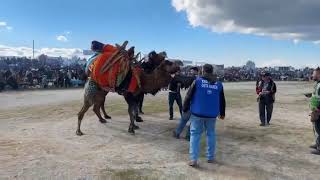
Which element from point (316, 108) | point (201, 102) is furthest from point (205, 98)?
point (316, 108)

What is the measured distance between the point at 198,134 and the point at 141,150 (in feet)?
5.18

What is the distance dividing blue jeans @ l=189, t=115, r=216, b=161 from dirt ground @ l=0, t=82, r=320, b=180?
258mm

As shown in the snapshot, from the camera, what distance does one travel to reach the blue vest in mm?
8273

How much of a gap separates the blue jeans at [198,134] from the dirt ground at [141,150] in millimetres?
258

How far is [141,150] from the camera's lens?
371 inches

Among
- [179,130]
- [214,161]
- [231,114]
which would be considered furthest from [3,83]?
[214,161]

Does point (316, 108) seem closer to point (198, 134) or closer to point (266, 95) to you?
point (198, 134)

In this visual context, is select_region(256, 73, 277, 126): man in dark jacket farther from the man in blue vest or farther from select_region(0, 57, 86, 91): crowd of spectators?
select_region(0, 57, 86, 91): crowd of spectators

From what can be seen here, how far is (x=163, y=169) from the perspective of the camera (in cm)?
802

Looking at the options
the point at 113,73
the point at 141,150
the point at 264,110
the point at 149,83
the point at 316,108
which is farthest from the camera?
the point at 264,110

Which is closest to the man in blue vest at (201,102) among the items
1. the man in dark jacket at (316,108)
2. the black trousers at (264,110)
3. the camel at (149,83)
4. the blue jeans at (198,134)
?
the blue jeans at (198,134)

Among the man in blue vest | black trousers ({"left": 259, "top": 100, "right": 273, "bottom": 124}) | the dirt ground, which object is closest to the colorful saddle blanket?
the dirt ground

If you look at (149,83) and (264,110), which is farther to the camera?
(264,110)

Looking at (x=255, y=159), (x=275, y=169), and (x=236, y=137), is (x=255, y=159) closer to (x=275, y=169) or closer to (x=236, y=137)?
(x=275, y=169)
